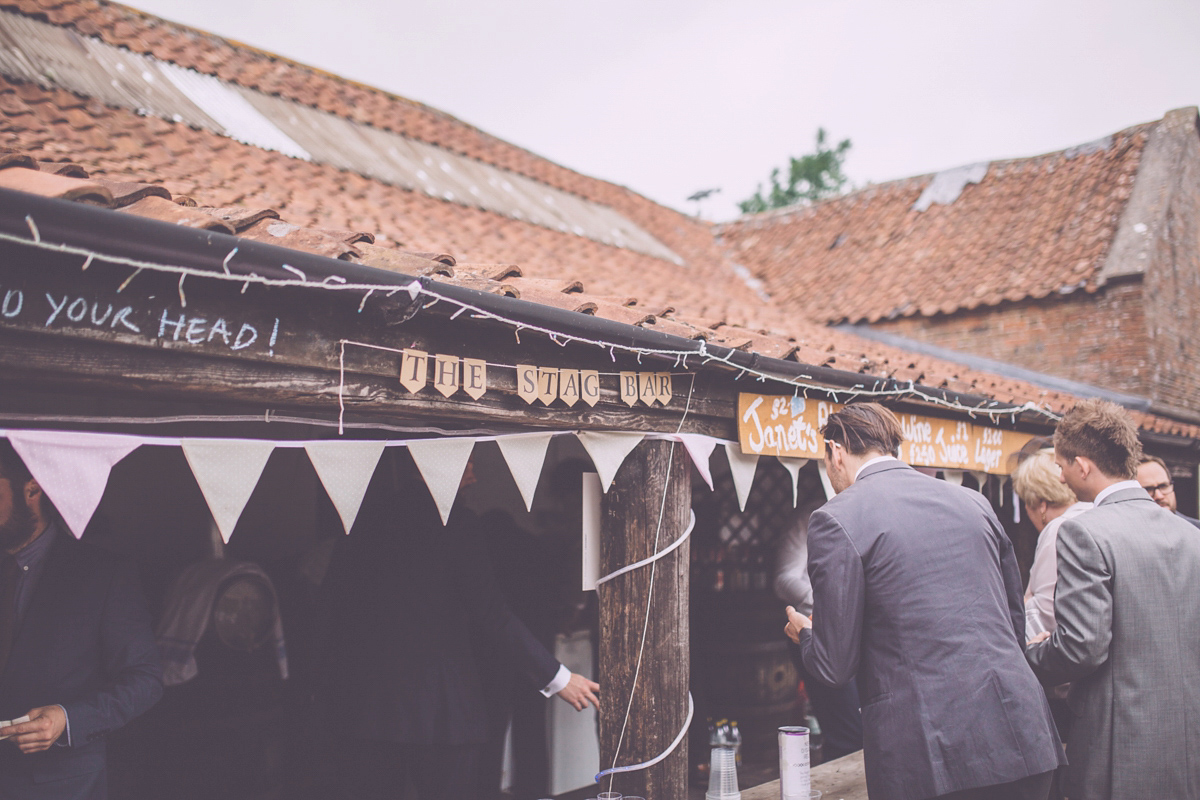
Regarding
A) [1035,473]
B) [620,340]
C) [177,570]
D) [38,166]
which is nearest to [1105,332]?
[1035,473]

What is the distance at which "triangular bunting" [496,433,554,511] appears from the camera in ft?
9.45

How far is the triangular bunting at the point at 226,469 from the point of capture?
7.18 feet

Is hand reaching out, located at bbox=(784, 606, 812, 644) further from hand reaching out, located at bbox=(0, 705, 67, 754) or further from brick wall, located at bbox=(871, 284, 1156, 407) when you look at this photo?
brick wall, located at bbox=(871, 284, 1156, 407)

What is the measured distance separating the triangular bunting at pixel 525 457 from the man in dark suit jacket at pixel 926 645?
3.37 feet

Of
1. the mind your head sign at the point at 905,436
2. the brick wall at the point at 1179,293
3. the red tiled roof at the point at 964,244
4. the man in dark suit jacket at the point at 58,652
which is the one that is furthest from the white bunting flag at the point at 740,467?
the brick wall at the point at 1179,293

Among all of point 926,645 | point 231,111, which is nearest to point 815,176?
point 231,111

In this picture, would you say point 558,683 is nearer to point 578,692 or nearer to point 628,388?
point 578,692

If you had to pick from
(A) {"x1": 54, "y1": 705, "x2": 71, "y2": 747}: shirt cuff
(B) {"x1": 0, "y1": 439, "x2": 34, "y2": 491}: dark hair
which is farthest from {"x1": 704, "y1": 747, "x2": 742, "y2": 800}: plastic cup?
(B) {"x1": 0, "y1": 439, "x2": 34, "y2": 491}: dark hair

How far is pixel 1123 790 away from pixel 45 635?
10.9 ft

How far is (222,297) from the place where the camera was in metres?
2.08

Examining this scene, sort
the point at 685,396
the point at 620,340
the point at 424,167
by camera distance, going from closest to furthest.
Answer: the point at 620,340, the point at 685,396, the point at 424,167

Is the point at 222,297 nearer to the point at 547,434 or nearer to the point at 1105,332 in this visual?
the point at 547,434

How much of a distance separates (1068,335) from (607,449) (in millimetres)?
8635

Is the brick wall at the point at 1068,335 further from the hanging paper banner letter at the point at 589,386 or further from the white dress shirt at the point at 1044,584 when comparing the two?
the hanging paper banner letter at the point at 589,386
